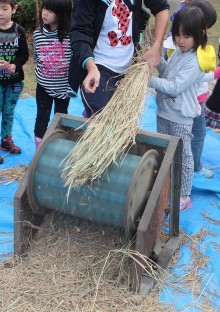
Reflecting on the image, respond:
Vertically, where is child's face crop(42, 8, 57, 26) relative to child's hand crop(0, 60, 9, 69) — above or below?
above

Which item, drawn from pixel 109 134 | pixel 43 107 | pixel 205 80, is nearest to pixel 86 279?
pixel 109 134

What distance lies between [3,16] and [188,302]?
2699 millimetres

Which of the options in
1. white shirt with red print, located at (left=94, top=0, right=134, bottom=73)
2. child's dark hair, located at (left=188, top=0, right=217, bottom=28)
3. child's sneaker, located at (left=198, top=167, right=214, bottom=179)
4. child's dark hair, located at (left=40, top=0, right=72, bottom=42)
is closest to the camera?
white shirt with red print, located at (left=94, top=0, right=134, bottom=73)

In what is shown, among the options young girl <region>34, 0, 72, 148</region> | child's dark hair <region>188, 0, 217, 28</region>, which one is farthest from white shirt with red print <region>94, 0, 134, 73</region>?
young girl <region>34, 0, 72, 148</region>

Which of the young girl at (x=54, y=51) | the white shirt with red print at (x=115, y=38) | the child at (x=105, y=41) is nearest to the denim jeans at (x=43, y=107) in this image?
the young girl at (x=54, y=51)

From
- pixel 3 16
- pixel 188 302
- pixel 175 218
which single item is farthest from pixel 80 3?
pixel 188 302

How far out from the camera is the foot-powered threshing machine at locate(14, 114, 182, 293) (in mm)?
2434

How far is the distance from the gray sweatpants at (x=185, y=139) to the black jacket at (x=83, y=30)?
0.86 metres

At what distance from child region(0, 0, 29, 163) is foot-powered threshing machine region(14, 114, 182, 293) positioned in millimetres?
1294

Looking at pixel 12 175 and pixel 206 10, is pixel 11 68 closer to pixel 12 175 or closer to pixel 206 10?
pixel 12 175

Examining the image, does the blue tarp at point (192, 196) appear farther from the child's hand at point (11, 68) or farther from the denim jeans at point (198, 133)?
the child's hand at point (11, 68)

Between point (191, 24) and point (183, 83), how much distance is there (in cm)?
41

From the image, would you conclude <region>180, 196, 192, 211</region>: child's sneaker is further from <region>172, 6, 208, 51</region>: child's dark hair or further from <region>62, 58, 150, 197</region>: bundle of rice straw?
<region>172, 6, 208, 51</region>: child's dark hair

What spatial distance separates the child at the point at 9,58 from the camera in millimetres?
3797
